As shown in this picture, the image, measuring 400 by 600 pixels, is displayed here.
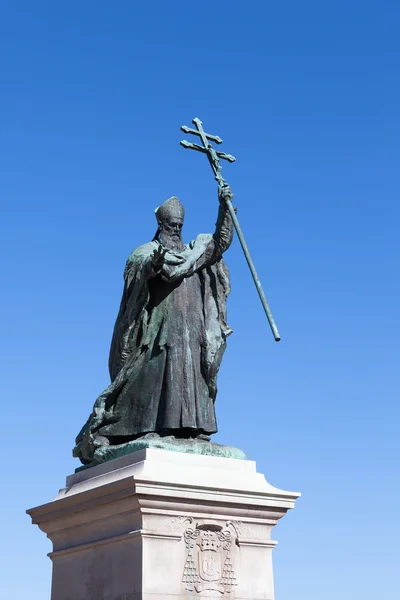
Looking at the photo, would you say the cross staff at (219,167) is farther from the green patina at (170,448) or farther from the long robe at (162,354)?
the green patina at (170,448)

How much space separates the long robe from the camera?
35.4 ft

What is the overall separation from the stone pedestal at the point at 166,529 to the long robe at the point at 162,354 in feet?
1.96

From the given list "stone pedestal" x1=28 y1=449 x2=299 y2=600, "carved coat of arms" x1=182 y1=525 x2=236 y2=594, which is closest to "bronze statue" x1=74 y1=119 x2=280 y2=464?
"stone pedestal" x1=28 y1=449 x2=299 y2=600

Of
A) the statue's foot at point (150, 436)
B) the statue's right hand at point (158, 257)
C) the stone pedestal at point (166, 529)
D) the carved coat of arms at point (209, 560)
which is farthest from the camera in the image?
the statue's right hand at point (158, 257)

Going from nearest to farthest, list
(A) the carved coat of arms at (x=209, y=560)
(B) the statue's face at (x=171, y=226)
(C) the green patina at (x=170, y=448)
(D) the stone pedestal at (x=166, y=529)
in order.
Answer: (D) the stone pedestal at (x=166, y=529) < (A) the carved coat of arms at (x=209, y=560) < (C) the green patina at (x=170, y=448) < (B) the statue's face at (x=171, y=226)

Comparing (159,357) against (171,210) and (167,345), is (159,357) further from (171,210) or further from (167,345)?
(171,210)

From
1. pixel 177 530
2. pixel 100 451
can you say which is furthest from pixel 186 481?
pixel 100 451

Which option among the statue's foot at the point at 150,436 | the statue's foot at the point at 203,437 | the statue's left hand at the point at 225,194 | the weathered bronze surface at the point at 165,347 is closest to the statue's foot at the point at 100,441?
the weathered bronze surface at the point at 165,347

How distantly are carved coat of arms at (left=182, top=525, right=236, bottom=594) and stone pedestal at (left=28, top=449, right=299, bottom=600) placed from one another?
0.01 meters

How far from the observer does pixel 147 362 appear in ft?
36.2

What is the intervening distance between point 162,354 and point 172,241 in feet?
4.64

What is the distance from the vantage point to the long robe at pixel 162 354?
10.8 metres

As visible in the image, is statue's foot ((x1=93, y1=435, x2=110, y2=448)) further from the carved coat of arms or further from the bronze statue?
the carved coat of arms

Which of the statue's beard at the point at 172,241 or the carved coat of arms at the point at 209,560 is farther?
the statue's beard at the point at 172,241
